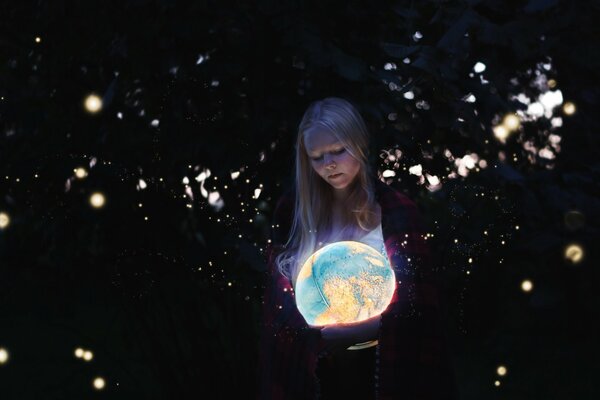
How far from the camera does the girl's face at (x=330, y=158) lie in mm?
3023

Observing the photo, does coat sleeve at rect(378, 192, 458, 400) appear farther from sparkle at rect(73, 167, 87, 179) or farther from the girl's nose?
sparkle at rect(73, 167, 87, 179)

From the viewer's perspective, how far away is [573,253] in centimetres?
415

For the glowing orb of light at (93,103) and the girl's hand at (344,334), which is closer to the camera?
the girl's hand at (344,334)

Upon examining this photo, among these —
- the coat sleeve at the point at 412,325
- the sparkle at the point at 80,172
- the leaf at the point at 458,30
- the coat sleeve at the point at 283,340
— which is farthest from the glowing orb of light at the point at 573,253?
the sparkle at the point at 80,172

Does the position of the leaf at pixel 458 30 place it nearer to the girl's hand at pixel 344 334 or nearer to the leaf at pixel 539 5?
the leaf at pixel 539 5

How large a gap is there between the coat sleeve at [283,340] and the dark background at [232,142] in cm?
26

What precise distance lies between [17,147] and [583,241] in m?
3.29

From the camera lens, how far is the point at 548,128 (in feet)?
18.3

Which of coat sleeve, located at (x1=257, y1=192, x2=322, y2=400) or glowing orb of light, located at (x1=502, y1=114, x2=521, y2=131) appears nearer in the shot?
coat sleeve, located at (x1=257, y1=192, x2=322, y2=400)

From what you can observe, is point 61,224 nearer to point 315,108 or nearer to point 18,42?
point 18,42

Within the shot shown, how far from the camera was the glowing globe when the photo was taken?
8.66ft

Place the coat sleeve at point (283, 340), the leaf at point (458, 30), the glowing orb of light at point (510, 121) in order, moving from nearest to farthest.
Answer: the coat sleeve at point (283, 340) < the leaf at point (458, 30) < the glowing orb of light at point (510, 121)

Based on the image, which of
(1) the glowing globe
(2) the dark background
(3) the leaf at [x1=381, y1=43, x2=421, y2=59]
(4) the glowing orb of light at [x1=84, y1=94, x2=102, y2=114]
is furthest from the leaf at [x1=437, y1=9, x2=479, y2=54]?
(4) the glowing orb of light at [x1=84, y1=94, x2=102, y2=114]

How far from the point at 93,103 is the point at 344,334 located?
7.83 ft
